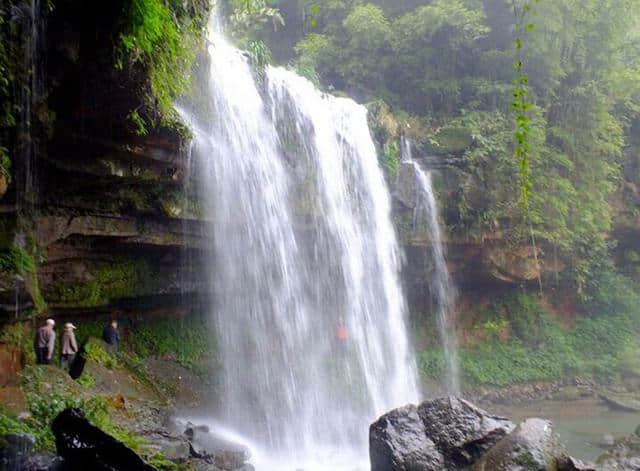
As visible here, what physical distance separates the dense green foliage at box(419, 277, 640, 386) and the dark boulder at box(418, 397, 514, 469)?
932cm

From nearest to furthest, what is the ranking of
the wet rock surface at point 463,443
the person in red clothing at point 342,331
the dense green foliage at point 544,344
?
the wet rock surface at point 463,443
the person in red clothing at point 342,331
the dense green foliage at point 544,344

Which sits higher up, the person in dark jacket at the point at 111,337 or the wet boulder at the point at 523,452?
the person in dark jacket at the point at 111,337

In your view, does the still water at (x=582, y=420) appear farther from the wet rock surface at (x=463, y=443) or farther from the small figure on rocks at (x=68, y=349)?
the small figure on rocks at (x=68, y=349)

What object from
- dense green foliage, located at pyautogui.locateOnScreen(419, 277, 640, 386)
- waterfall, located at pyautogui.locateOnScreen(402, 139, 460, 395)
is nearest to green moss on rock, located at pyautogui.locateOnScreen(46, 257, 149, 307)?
waterfall, located at pyautogui.locateOnScreen(402, 139, 460, 395)

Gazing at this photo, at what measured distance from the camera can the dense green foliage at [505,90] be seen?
16766 mm

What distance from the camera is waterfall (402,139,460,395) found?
51.8 ft

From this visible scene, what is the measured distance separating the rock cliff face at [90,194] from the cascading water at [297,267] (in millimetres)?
1148

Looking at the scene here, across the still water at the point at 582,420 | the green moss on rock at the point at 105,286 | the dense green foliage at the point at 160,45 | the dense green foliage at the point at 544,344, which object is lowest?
the still water at the point at 582,420

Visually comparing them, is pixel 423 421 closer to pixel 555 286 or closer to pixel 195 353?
pixel 195 353

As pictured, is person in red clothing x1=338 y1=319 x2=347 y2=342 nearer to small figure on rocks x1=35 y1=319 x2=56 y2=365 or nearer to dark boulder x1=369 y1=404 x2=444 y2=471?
dark boulder x1=369 y1=404 x2=444 y2=471

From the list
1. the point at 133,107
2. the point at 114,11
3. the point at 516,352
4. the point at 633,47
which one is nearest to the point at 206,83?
the point at 133,107

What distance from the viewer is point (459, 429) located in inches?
271

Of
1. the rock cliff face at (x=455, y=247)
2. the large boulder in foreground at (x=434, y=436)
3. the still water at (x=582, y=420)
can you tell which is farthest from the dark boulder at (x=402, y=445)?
the rock cliff face at (x=455, y=247)

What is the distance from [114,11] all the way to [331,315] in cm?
932
